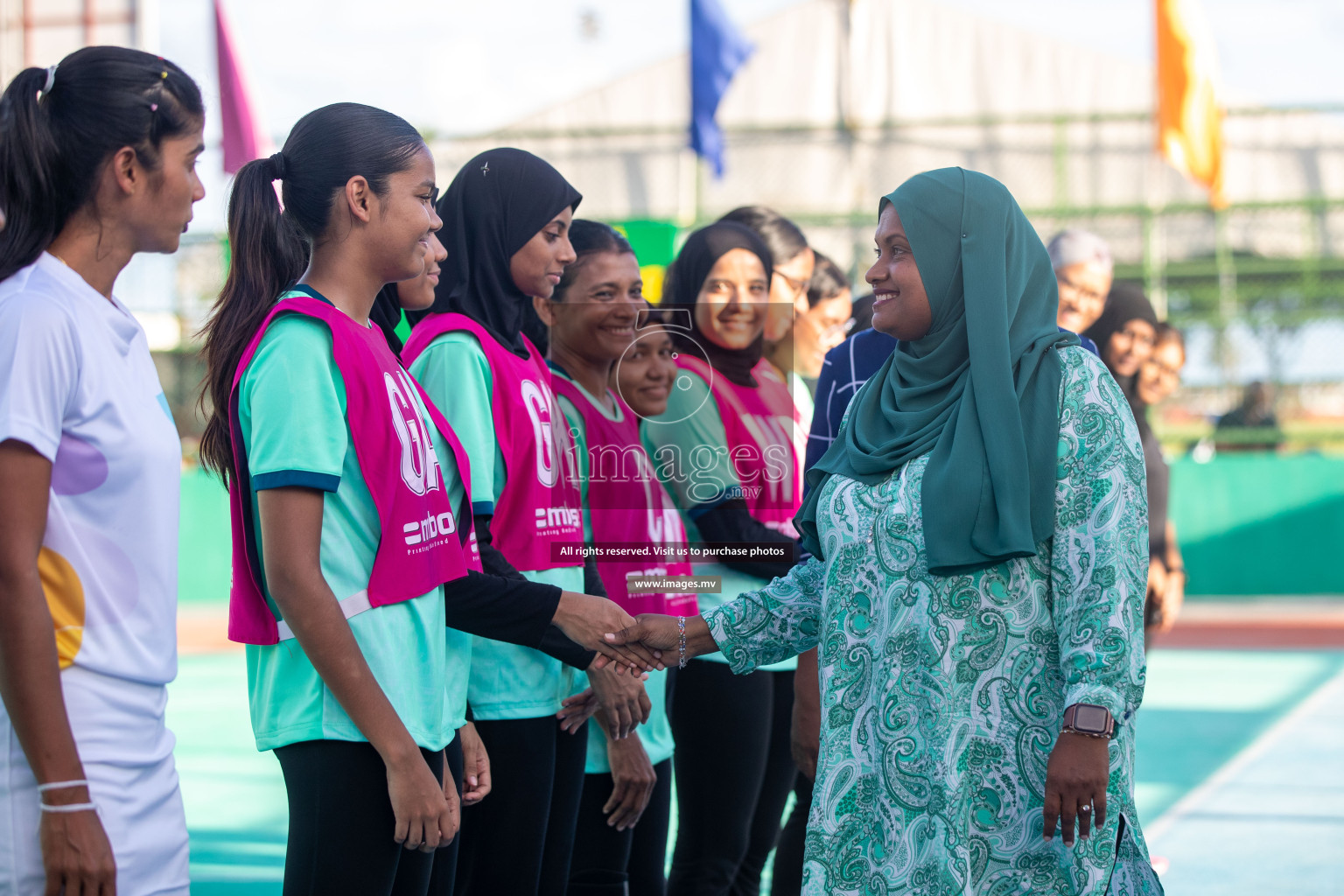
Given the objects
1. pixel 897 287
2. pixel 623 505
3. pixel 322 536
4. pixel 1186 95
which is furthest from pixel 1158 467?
pixel 1186 95

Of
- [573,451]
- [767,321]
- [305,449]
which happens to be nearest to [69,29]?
[767,321]

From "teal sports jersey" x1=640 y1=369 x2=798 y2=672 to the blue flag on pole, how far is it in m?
8.82

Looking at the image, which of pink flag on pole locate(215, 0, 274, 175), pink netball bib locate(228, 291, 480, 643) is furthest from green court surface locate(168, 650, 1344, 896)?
pink flag on pole locate(215, 0, 274, 175)

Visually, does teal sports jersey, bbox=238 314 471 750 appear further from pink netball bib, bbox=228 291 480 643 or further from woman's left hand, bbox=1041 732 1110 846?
woman's left hand, bbox=1041 732 1110 846

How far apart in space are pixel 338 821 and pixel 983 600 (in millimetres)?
1058

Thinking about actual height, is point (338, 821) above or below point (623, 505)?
below

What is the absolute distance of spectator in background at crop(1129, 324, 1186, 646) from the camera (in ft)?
16.1

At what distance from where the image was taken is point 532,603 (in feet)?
7.53

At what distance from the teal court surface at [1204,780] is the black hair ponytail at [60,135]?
2.83 metres

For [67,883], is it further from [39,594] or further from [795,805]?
[795,805]

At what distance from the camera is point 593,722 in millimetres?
2893

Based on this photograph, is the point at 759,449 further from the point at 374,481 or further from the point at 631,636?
the point at 374,481

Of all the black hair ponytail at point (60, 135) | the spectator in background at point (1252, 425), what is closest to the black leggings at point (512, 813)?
the black hair ponytail at point (60, 135)

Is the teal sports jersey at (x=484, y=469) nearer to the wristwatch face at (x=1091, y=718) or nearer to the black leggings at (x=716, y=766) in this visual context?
the black leggings at (x=716, y=766)
